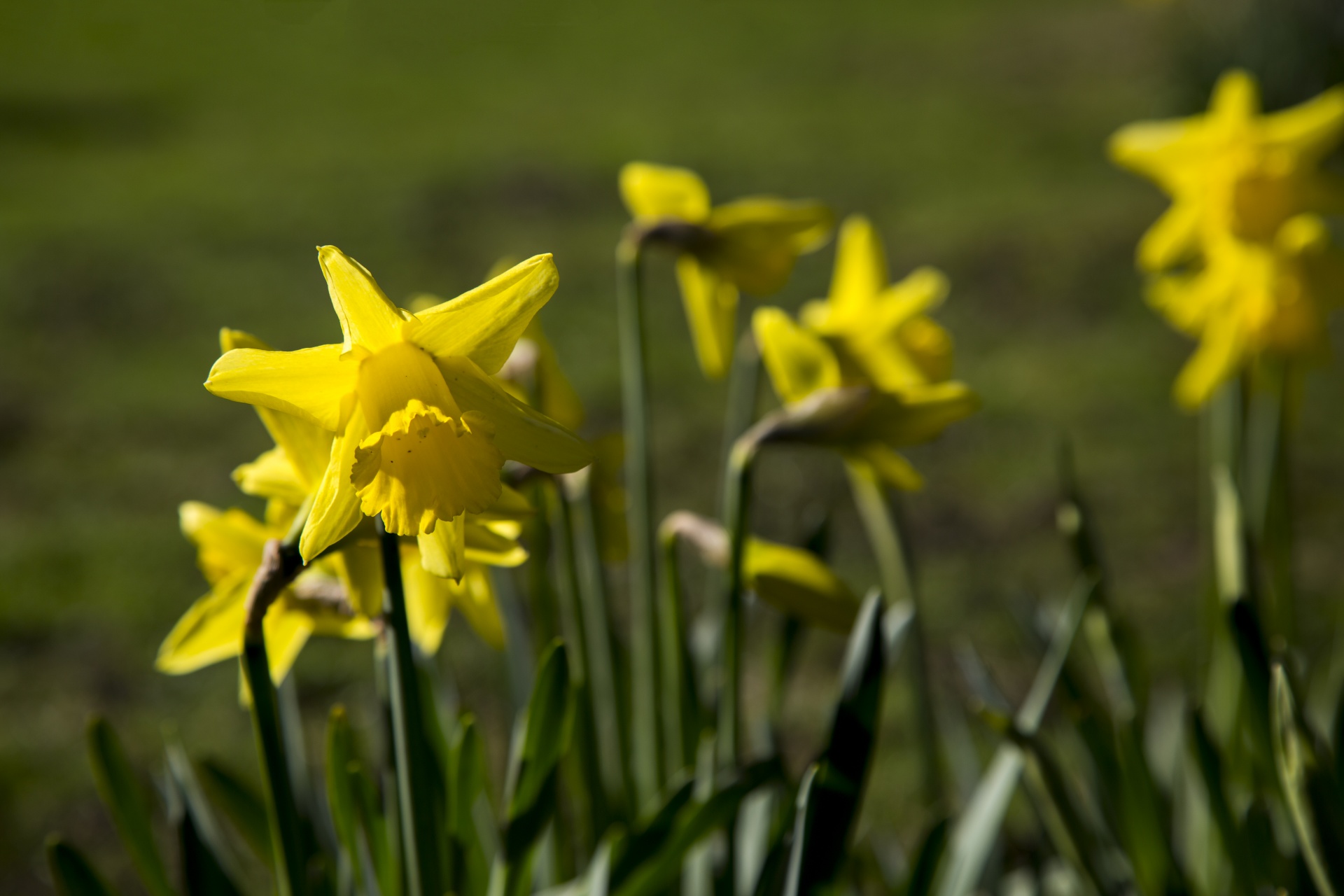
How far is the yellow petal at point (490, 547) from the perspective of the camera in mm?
961

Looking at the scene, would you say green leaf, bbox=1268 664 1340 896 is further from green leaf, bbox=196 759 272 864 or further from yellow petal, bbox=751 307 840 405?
green leaf, bbox=196 759 272 864

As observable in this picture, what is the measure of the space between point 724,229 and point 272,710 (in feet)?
2.25

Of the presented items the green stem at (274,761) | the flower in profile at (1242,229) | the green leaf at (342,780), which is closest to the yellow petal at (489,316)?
the green stem at (274,761)

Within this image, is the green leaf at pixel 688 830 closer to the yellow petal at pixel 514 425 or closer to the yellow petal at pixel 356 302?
the yellow petal at pixel 514 425

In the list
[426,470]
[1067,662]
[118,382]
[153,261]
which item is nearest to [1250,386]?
[1067,662]

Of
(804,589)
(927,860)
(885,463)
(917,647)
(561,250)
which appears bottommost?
(927,860)

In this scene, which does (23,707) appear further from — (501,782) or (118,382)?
(118,382)

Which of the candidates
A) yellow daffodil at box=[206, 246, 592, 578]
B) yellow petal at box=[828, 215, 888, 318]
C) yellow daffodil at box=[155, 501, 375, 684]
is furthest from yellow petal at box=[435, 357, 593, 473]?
yellow petal at box=[828, 215, 888, 318]

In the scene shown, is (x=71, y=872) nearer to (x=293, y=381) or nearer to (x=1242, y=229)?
(x=293, y=381)

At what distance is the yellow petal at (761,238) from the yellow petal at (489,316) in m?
0.47

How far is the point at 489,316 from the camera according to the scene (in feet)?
2.71

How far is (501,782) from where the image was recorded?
6.87 ft

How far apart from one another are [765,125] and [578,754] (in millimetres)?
6918

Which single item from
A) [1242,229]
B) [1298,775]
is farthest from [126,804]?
[1242,229]
